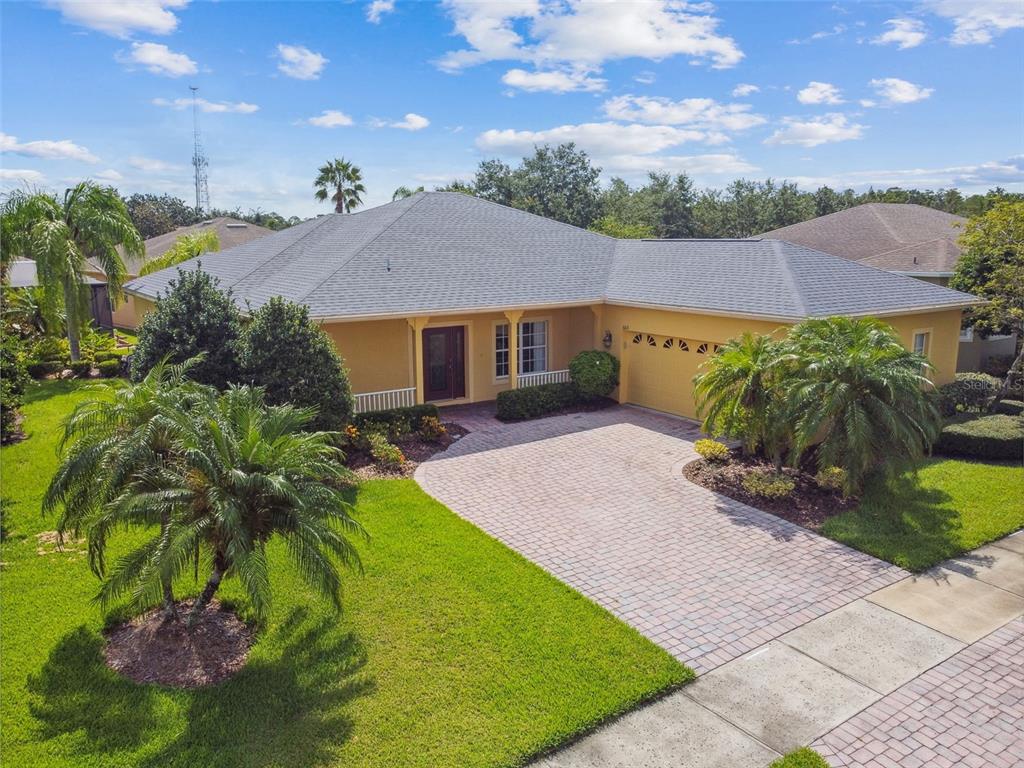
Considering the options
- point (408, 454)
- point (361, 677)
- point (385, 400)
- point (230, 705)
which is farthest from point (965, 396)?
→ point (230, 705)

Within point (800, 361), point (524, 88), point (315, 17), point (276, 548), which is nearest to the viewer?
point (276, 548)

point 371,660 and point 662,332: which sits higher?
point 662,332

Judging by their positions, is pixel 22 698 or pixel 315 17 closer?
pixel 22 698

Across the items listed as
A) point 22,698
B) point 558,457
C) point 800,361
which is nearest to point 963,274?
point 800,361

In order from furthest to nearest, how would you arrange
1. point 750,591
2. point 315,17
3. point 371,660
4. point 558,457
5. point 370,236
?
point 370,236 → point 315,17 → point 558,457 → point 750,591 → point 371,660

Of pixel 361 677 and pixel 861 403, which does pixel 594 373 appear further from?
pixel 361 677

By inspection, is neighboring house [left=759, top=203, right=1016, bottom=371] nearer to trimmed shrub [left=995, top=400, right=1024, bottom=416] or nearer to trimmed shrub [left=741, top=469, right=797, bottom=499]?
trimmed shrub [left=995, top=400, right=1024, bottom=416]

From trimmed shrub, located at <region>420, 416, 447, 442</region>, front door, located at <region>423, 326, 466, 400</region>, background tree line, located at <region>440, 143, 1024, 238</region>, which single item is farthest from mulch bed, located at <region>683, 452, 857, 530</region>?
background tree line, located at <region>440, 143, 1024, 238</region>

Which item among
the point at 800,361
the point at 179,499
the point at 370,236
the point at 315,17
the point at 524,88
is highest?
the point at 524,88

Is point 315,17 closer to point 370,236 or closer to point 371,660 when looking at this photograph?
point 370,236
